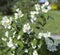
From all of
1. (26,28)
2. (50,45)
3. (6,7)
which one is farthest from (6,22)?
(6,7)

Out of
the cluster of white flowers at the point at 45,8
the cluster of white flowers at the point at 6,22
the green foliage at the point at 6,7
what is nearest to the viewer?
the cluster of white flowers at the point at 6,22

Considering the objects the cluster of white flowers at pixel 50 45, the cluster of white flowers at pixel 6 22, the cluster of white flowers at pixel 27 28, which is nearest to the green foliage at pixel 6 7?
the cluster of white flowers at pixel 50 45

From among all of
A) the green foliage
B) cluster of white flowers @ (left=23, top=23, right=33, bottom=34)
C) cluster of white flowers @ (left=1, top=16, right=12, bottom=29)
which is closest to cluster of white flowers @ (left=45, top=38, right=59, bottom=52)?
cluster of white flowers @ (left=23, top=23, right=33, bottom=34)

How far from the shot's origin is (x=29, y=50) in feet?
18.8

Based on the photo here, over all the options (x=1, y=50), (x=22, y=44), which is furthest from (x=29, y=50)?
(x=1, y=50)

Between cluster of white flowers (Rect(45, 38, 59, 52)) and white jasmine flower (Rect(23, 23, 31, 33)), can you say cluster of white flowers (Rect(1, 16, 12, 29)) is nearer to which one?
white jasmine flower (Rect(23, 23, 31, 33))

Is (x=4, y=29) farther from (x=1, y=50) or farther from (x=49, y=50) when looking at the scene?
(x=49, y=50)

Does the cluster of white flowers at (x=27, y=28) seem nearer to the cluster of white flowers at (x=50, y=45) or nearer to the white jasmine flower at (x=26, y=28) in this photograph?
the white jasmine flower at (x=26, y=28)

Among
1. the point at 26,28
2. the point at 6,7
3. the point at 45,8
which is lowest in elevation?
the point at 6,7

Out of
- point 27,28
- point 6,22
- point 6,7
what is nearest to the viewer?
point 27,28

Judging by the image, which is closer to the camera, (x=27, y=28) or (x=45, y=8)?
(x=27, y=28)

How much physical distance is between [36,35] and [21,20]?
412 mm

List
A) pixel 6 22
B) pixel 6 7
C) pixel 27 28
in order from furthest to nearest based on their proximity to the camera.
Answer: pixel 6 7 < pixel 6 22 < pixel 27 28

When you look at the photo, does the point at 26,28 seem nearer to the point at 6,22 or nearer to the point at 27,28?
the point at 27,28
